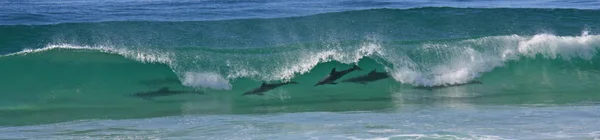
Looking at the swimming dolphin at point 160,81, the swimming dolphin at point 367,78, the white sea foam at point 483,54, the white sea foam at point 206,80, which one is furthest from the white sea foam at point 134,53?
the white sea foam at point 483,54

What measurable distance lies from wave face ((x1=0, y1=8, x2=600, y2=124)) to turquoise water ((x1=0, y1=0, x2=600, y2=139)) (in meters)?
0.04

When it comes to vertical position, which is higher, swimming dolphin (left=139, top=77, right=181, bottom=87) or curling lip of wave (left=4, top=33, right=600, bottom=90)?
curling lip of wave (left=4, top=33, right=600, bottom=90)

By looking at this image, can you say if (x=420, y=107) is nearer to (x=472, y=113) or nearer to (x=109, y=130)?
(x=472, y=113)

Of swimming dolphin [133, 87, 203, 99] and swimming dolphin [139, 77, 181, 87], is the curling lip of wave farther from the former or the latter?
swimming dolphin [133, 87, 203, 99]

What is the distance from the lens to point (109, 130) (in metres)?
11.1

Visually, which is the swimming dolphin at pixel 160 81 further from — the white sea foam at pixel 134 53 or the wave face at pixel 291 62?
the white sea foam at pixel 134 53

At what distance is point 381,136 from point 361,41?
710 cm

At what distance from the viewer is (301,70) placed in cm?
1600

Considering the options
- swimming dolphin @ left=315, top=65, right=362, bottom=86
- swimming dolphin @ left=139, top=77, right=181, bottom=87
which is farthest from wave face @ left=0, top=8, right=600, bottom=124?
swimming dolphin @ left=315, top=65, right=362, bottom=86

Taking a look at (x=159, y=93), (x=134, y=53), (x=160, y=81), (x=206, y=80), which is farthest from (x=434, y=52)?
(x=134, y=53)

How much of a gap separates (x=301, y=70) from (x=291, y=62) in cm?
43

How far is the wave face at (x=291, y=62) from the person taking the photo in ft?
46.1

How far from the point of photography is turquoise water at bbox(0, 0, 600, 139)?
1113 cm

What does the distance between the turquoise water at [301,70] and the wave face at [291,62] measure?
37mm
